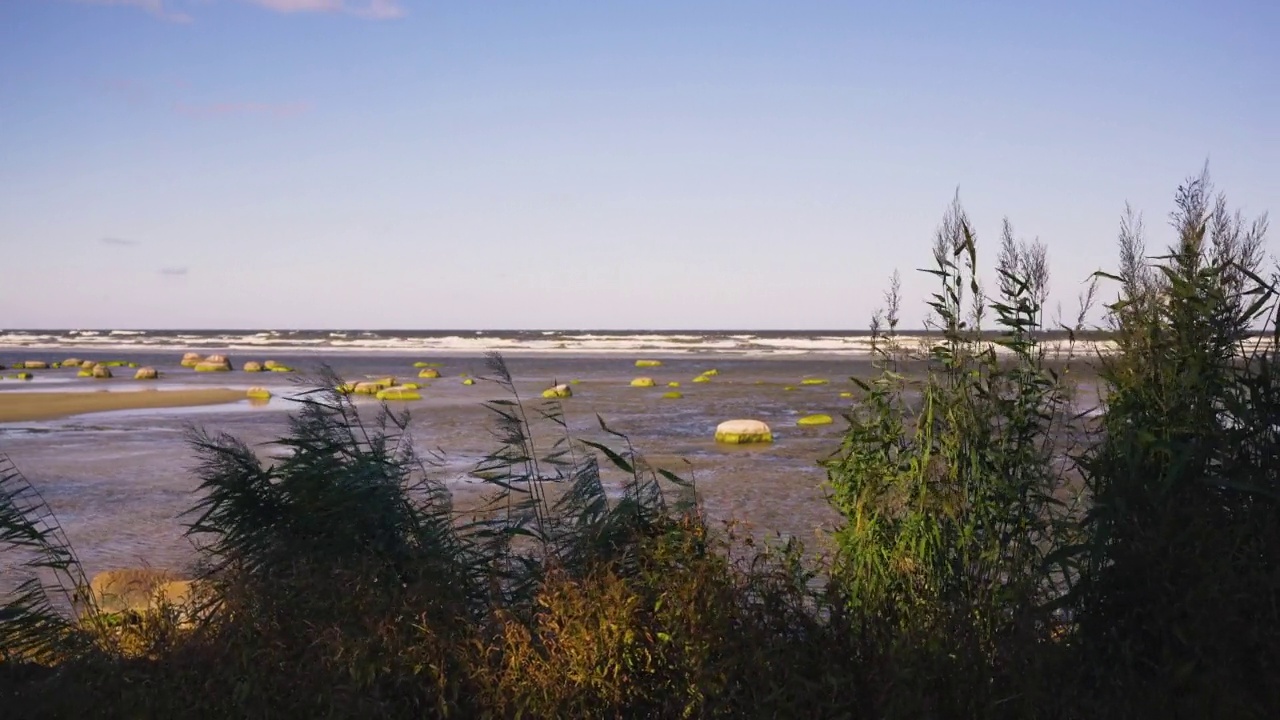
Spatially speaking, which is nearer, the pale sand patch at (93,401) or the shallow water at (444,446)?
the shallow water at (444,446)

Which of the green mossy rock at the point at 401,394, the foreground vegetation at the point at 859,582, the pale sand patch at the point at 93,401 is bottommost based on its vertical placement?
the pale sand patch at the point at 93,401

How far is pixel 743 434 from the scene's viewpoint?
2252 cm

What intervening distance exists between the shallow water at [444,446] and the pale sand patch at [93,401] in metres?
1.65

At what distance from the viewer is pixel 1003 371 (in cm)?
593

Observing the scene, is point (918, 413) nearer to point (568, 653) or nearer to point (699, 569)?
point (699, 569)

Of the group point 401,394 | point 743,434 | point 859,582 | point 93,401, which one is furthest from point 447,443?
point 93,401

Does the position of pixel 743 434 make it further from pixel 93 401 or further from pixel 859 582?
pixel 93 401

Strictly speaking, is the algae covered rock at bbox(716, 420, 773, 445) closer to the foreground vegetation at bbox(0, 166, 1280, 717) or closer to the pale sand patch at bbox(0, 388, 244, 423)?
the foreground vegetation at bbox(0, 166, 1280, 717)

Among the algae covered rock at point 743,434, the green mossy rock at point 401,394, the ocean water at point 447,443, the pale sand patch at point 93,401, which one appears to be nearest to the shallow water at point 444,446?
the ocean water at point 447,443

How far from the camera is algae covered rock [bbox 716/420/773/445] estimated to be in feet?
73.7

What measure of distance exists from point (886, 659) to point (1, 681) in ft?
13.0

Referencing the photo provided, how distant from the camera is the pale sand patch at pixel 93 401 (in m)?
32.1

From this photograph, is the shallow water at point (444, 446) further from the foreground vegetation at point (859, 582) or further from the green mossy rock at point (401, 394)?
the foreground vegetation at point (859, 582)

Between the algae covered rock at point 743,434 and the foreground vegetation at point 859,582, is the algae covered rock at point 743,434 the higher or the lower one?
the lower one
